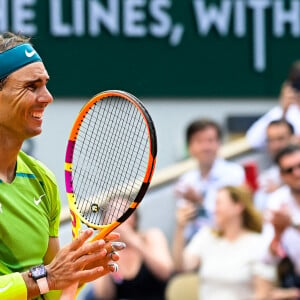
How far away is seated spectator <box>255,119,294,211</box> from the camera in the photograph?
822 centimetres

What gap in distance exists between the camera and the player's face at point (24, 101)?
13.5ft

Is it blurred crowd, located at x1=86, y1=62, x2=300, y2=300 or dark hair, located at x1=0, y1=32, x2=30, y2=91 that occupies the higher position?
dark hair, located at x1=0, y1=32, x2=30, y2=91

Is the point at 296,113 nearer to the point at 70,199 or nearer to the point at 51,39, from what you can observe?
the point at 51,39

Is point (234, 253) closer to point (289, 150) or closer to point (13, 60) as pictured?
point (289, 150)

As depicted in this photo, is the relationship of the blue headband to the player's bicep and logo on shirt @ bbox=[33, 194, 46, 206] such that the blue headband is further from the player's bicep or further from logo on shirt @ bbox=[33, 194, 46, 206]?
the player's bicep

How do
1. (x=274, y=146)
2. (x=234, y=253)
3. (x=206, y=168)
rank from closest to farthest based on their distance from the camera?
(x=234, y=253), (x=274, y=146), (x=206, y=168)

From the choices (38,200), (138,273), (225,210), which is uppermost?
(38,200)

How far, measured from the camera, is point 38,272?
156 inches

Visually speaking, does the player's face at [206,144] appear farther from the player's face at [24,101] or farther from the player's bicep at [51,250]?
the player's face at [24,101]

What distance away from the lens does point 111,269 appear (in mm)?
4133

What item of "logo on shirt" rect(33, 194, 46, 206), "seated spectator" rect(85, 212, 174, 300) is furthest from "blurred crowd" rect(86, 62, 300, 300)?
"logo on shirt" rect(33, 194, 46, 206)

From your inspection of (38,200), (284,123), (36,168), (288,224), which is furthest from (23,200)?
(284,123)

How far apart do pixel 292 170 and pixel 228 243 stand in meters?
0.64

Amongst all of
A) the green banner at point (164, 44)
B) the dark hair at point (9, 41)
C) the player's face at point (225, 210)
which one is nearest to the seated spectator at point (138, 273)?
the player's face at point (225, 210)
